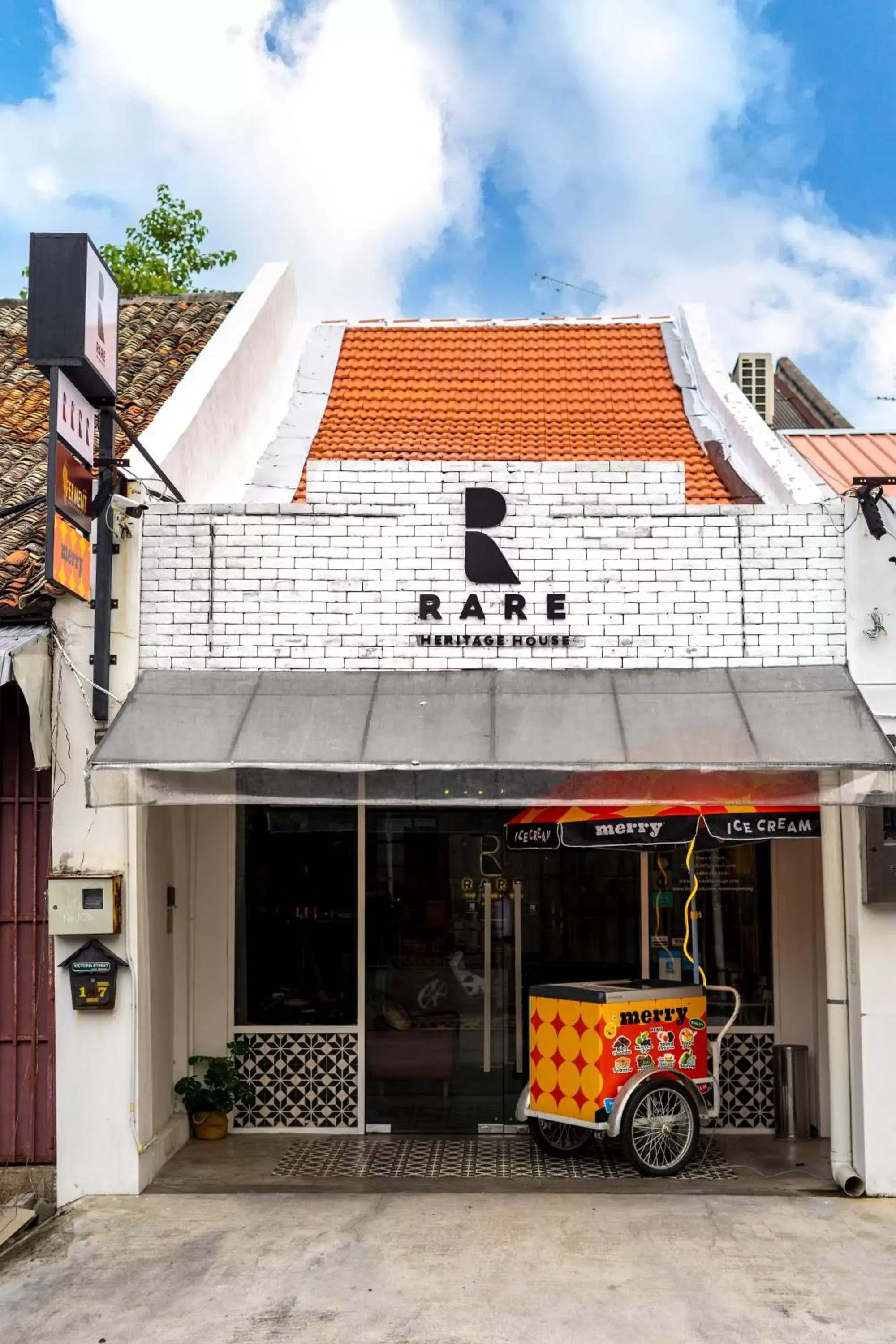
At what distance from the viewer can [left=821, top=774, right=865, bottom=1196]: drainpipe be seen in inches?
340

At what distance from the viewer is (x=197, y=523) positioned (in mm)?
9055

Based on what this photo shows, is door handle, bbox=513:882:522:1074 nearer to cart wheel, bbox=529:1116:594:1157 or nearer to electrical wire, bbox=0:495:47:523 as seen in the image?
cart wheel, bbox=529:1116:594:1157

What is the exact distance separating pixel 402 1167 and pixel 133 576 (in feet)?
14.8

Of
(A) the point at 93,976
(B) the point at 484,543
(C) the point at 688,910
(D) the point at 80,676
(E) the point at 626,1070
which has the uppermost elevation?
(B) the point at 484,543

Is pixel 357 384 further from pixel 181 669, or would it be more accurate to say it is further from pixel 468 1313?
pixel 468 1313

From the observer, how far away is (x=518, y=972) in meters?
10.3

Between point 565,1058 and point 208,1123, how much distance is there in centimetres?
289

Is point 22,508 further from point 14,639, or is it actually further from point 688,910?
point 688,910

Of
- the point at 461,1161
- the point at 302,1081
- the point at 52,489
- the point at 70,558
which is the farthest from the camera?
the point at 302,1081

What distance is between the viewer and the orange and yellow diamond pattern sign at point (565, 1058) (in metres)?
8.84

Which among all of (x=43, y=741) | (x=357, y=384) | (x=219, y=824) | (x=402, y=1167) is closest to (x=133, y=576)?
(x=43, y=741)

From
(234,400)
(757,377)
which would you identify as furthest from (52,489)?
(757,377)

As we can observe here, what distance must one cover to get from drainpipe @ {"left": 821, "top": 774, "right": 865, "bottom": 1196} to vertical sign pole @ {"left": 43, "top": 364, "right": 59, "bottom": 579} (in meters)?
5.11

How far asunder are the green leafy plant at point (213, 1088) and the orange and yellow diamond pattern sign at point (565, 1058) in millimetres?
2261
